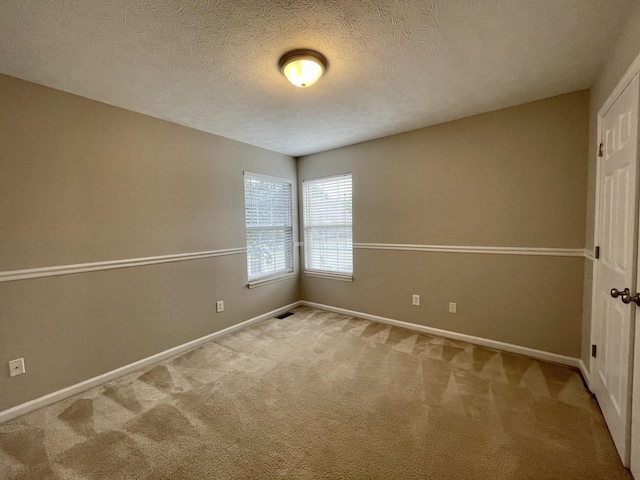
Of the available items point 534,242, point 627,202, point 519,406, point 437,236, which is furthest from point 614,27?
point 519,406

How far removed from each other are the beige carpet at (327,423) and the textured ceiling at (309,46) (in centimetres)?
237

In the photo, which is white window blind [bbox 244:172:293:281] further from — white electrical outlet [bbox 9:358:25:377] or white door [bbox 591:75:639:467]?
white door [bbox 591:75:639:467]

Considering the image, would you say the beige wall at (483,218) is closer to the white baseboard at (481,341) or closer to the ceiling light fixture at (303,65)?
the white baseboard at (481,341)

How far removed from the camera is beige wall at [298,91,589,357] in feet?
7.74

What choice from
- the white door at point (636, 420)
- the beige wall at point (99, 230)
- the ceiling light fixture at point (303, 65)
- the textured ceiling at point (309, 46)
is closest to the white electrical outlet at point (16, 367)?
the beige wall at point (99, 230)

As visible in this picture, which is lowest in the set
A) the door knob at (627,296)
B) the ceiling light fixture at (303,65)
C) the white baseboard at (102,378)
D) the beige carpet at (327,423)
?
the beige carpet at (327,423)

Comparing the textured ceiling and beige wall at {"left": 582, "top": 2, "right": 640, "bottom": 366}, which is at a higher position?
the textured ceiling

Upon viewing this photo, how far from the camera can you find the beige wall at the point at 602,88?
140cm

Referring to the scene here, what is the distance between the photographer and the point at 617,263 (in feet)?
5.18

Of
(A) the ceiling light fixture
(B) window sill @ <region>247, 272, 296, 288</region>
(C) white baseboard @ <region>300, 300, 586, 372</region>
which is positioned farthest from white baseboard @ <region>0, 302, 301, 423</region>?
(A) the ceiling light fixture

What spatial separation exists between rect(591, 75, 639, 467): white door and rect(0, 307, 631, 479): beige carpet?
8.4 inches

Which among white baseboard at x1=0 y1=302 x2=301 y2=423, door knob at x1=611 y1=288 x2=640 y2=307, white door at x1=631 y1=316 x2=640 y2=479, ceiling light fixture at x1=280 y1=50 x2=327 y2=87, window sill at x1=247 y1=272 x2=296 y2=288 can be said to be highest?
ceiling light fixture at x1=280 y1=50 x2=327 y2=87

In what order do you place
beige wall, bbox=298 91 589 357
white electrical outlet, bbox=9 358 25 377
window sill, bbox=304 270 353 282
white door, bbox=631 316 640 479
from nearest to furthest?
white door, bbox=631 316 640 479 < white electrical outlet, bbox=9 358 25 377 < beige wall, bbox=298 91 589 357 < window sill, bbox=304 270 353 282

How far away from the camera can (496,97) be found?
2352mm
